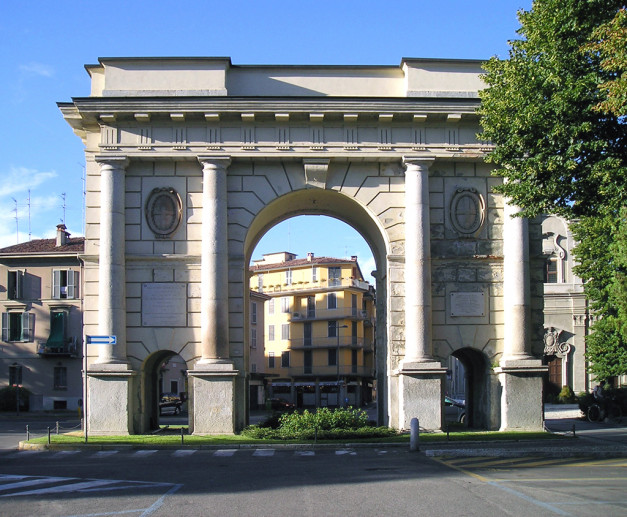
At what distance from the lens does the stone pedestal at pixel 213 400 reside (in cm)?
2798

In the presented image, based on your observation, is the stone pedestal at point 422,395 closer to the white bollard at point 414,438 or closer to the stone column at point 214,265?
the white bollard at point 414,438

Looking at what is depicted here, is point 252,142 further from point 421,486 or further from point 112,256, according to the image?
point 421,486

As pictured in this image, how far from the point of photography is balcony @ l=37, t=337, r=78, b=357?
60312mm

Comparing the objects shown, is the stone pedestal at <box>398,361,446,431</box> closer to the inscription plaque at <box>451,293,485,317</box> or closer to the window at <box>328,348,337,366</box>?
the inscription plaque at <box>451,293,485,317</box>

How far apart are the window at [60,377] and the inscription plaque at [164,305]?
1359 inches

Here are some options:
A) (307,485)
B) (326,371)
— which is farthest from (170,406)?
(307,485)

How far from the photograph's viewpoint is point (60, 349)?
60.6m

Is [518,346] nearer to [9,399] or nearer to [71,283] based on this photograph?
[9,399]

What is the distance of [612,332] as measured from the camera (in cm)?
4403

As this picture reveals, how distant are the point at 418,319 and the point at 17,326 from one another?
41.7 m

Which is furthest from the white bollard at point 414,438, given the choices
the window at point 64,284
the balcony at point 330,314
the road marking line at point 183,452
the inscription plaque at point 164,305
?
→ the balcony at point 330,314

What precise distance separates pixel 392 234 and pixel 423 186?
1.98 m

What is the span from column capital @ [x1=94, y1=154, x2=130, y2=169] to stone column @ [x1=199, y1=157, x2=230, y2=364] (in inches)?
106

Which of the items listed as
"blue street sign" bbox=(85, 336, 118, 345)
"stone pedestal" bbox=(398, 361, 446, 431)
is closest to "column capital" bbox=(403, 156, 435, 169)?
"stone pedestal" bbox=(398, 361, 446, 431)
